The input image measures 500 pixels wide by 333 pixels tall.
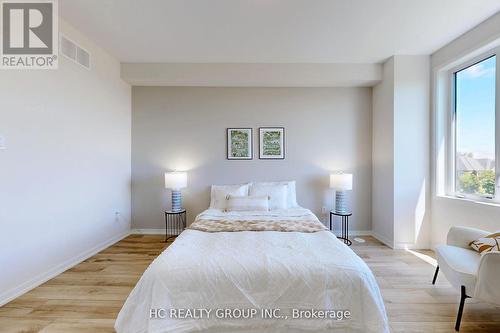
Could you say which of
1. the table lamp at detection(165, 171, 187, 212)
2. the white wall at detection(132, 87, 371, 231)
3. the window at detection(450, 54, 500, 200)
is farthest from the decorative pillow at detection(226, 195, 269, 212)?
the window at detection(450, 54, 500, 200)

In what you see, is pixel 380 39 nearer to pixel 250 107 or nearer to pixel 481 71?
pixel 481 71

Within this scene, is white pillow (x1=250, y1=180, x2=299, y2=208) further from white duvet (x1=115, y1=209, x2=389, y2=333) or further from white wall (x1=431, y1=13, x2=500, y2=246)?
white duvet (x1=115, y1=209, x2=389, y2=333)

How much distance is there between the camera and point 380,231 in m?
3.87

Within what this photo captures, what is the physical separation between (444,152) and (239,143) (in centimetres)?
301

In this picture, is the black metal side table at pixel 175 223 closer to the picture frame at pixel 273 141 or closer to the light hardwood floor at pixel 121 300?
the light hardwood floor at pixel 121 300

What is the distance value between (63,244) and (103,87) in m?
2.15

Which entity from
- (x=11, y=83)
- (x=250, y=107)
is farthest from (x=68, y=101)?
(x=250, y=107)

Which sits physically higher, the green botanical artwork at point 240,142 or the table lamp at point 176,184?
the green botanical artwork at point 240,142

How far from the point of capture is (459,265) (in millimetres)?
1937

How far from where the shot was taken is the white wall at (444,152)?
2613mm

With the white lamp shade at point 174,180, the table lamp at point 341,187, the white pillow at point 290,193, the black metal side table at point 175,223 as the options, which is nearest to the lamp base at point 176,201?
the white lamp shade at point 174,180

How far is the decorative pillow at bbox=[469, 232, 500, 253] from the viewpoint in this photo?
6.63 ft

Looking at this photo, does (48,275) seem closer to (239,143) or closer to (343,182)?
(239,143)

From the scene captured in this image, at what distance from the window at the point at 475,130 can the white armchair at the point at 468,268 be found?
802 millimetres
